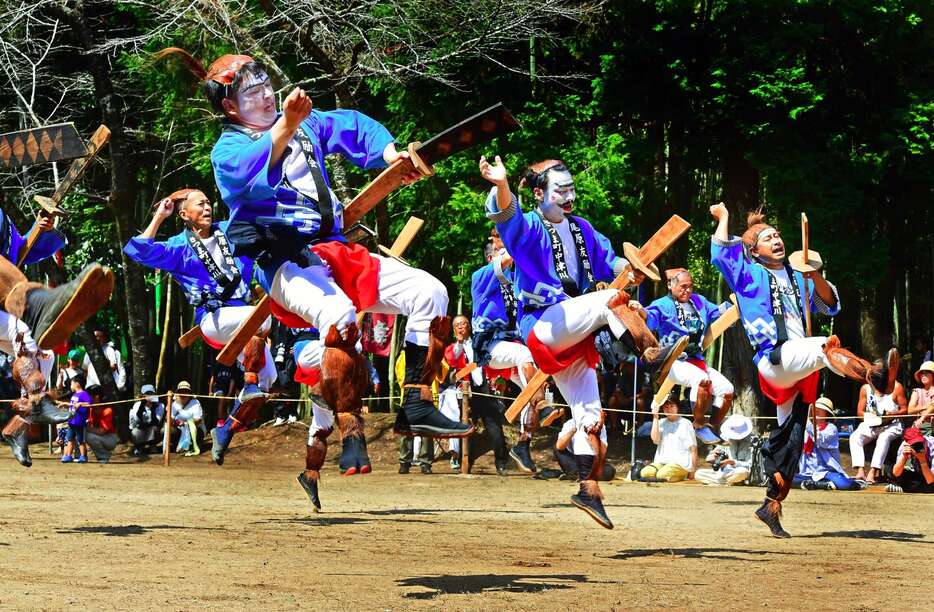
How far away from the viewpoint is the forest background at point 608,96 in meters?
17.6

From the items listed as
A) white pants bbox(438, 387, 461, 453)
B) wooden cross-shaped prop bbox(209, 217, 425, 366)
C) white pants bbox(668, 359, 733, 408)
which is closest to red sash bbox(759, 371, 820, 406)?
wooden cross-shaped prop bbox(209, 217, 425, 366)

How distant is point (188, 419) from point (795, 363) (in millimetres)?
11803

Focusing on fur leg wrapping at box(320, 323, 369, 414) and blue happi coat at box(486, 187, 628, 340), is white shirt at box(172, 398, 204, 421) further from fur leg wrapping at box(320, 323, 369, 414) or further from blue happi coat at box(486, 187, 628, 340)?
fur leg wrapping at box(320, 323, 369, 414)

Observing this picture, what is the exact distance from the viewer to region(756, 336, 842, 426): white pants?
848 cm

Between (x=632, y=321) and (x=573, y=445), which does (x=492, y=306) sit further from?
(x=632, y=321)

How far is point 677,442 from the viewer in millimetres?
15352

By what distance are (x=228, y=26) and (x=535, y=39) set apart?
16.0 feet

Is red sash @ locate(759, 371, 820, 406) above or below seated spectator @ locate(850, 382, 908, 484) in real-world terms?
above

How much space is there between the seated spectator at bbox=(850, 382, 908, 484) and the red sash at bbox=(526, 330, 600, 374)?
780 centimetres

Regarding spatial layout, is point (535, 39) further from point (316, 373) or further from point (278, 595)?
point (278, 595)

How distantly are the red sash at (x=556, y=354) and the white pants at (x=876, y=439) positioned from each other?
7900 mm

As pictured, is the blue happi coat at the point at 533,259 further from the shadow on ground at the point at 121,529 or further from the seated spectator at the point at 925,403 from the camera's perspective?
the seated spectator at the point at 925,403

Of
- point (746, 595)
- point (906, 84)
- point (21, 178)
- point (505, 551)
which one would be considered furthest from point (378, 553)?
point (21, 178)

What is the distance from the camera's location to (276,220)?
6715 mm
